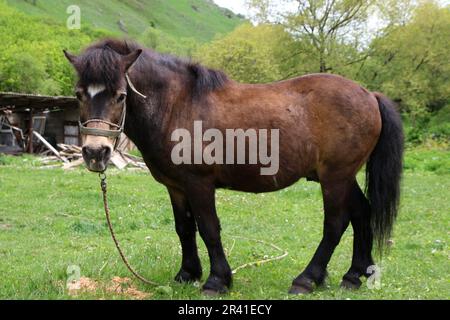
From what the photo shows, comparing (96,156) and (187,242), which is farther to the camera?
(187,242)

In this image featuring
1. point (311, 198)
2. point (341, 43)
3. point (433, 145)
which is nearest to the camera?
point (311, 198)

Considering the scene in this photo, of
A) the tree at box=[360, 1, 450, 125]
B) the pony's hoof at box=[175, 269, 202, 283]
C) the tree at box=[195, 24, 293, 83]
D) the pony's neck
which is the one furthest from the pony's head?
the tree at box=[360, 1, 450, 125]

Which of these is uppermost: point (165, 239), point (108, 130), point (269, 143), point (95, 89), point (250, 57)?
point (250, 57)

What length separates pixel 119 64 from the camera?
15.8ft

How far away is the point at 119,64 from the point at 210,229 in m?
1.90

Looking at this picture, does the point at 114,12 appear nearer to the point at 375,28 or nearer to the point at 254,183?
the point at 375,28

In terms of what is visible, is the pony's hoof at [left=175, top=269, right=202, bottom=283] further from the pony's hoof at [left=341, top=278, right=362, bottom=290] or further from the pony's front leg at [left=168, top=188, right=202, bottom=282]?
the pony's hoof at [left=341, top=278, right=362, bottom=290]

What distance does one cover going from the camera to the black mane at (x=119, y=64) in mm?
4688

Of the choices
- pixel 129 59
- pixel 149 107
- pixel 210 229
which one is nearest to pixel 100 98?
pixel 129 59

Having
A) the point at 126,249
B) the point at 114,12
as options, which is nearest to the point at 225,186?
the point at 126,249

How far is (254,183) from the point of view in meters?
5.49

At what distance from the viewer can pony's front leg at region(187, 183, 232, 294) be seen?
5211 millimetres

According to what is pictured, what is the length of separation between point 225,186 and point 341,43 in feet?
117

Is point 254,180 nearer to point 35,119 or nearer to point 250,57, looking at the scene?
point 35,119
